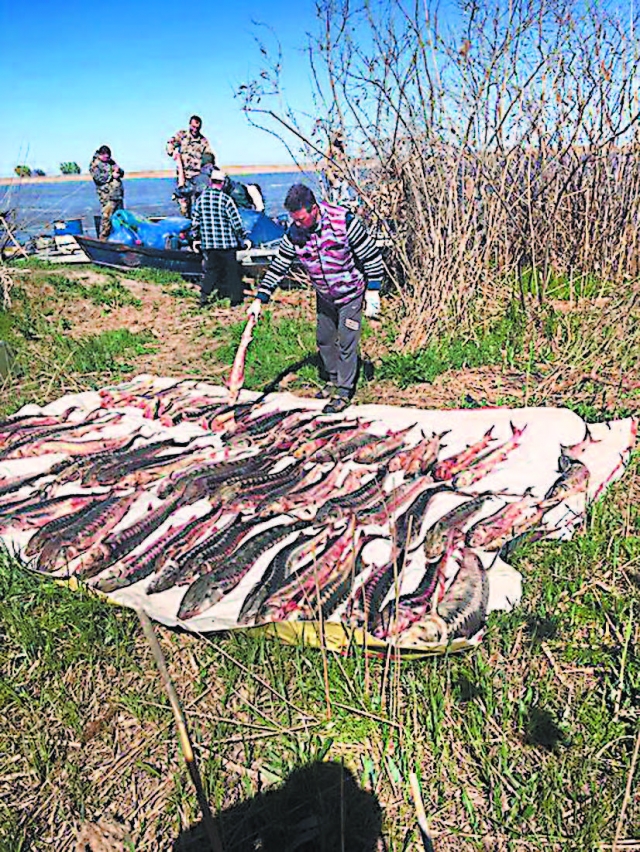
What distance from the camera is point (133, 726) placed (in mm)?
3387

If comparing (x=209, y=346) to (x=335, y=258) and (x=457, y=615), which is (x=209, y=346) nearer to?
(x=335, y=258)

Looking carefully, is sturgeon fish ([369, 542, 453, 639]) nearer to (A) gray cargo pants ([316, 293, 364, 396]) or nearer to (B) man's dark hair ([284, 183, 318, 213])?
(A) gray cargo pants ([316, 293, 364, 396])

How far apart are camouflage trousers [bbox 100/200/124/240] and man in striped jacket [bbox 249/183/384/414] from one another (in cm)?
991

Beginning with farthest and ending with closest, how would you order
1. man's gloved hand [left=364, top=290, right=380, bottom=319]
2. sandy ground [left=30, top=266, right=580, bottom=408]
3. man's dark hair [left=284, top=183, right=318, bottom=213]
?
man's gloved hand [left=364, top=290, right=380, bottom=319], sandy ground [left=30, top=266, right=580, bottom=408], man's dark hair [left=284, top=183, right=318, bottom=213]

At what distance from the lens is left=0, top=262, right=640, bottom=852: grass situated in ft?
9.37

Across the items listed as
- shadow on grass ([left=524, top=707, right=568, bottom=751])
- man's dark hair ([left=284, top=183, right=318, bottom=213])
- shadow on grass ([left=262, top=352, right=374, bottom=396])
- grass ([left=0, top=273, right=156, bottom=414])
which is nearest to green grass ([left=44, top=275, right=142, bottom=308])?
grass ([left=0, top=273, right=156, bottom=414])

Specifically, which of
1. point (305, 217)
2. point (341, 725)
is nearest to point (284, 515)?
point (341, 725)

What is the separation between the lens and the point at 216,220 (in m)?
10.9

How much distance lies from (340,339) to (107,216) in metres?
10.5

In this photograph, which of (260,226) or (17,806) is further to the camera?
(260,226)

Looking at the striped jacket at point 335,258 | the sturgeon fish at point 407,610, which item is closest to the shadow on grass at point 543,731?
the sturgeon fish at point 407,610

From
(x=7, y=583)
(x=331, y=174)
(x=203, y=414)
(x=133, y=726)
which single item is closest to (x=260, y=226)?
(x=331, y=174)

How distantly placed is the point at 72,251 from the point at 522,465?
1394cm

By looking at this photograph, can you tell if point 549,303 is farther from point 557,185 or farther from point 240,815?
point 240,815
